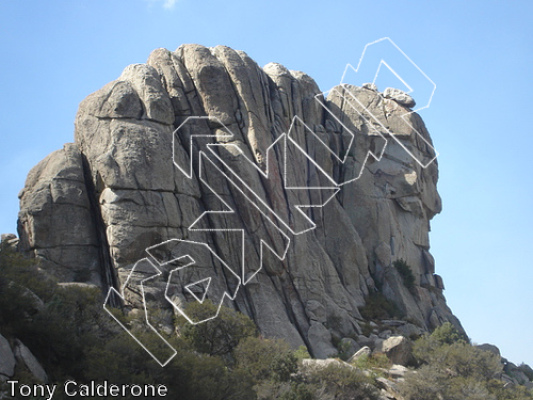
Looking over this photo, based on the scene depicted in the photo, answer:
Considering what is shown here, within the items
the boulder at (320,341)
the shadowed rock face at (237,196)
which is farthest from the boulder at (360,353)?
the shadowed rock face at (237,196)

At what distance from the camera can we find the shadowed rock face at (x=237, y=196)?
39.1 metres

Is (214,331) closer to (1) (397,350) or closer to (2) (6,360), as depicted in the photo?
(1) (397,350)

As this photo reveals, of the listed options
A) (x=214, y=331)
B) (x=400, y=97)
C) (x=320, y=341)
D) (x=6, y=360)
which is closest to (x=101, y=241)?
(x=214, y=331)

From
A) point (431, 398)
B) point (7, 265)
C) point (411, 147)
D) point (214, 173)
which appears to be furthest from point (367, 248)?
point (7, 265)

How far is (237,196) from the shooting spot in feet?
140

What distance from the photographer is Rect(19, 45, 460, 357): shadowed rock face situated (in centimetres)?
3906

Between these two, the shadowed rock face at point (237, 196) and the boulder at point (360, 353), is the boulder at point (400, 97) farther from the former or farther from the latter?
the boulder at point (360, 353)

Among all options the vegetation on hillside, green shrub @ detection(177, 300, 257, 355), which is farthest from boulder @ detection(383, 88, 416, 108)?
green shrub @ detection(177, 300, 257, 355)

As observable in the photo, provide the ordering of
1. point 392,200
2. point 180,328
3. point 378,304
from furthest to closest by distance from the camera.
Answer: point 392,200, point 378,304, point 180,328

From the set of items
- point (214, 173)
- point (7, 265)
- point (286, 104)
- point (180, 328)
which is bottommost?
point (180, 328)

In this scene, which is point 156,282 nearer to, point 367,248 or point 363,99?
point 367,248

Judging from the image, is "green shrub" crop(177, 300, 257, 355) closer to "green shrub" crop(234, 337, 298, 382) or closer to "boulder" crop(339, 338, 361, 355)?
"green shrub" crop(234, 337, 298, 382)

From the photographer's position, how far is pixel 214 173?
4312 centimetres

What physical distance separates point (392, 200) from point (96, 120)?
23740mm
